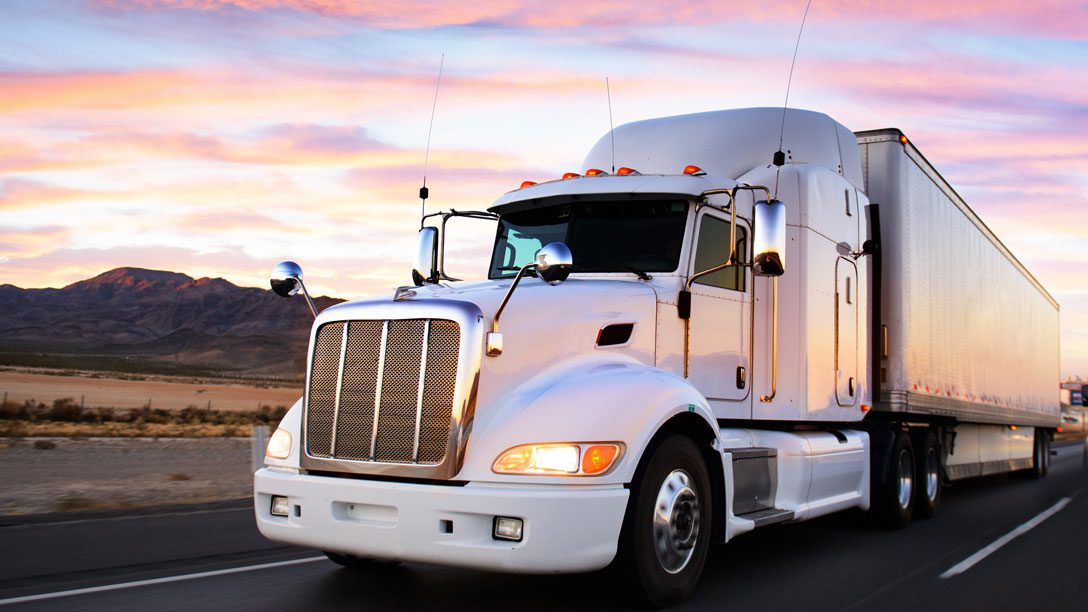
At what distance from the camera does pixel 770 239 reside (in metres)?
7.21

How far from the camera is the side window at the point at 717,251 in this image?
7602 mm

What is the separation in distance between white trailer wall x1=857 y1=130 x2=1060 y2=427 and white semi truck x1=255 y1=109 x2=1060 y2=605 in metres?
0.05

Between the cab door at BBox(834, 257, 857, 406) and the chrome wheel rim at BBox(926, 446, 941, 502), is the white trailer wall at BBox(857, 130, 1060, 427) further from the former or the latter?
the cab door at BBox(834, 257, 857, 406)

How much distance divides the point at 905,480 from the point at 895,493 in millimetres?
654

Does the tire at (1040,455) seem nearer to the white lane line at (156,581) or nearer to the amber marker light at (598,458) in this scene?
the white lane line at (156,581)

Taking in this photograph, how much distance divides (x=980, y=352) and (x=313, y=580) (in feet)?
37.1

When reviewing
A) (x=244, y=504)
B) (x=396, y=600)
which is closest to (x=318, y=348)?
(x=396, y=600)

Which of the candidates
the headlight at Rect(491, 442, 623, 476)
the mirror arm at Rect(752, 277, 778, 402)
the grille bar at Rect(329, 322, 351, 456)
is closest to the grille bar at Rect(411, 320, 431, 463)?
the headlight at Rect(491, 442, 623, 476)

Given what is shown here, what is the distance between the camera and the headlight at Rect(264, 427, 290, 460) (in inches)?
261

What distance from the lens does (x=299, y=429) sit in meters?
6.64

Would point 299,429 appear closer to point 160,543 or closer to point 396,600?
point 396,600

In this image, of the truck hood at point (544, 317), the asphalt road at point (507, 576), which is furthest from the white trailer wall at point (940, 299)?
the truck hood at point (544, 317)

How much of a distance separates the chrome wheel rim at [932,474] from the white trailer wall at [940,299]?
22.8 inches

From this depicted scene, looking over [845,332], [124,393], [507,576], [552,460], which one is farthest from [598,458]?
[124,393]
